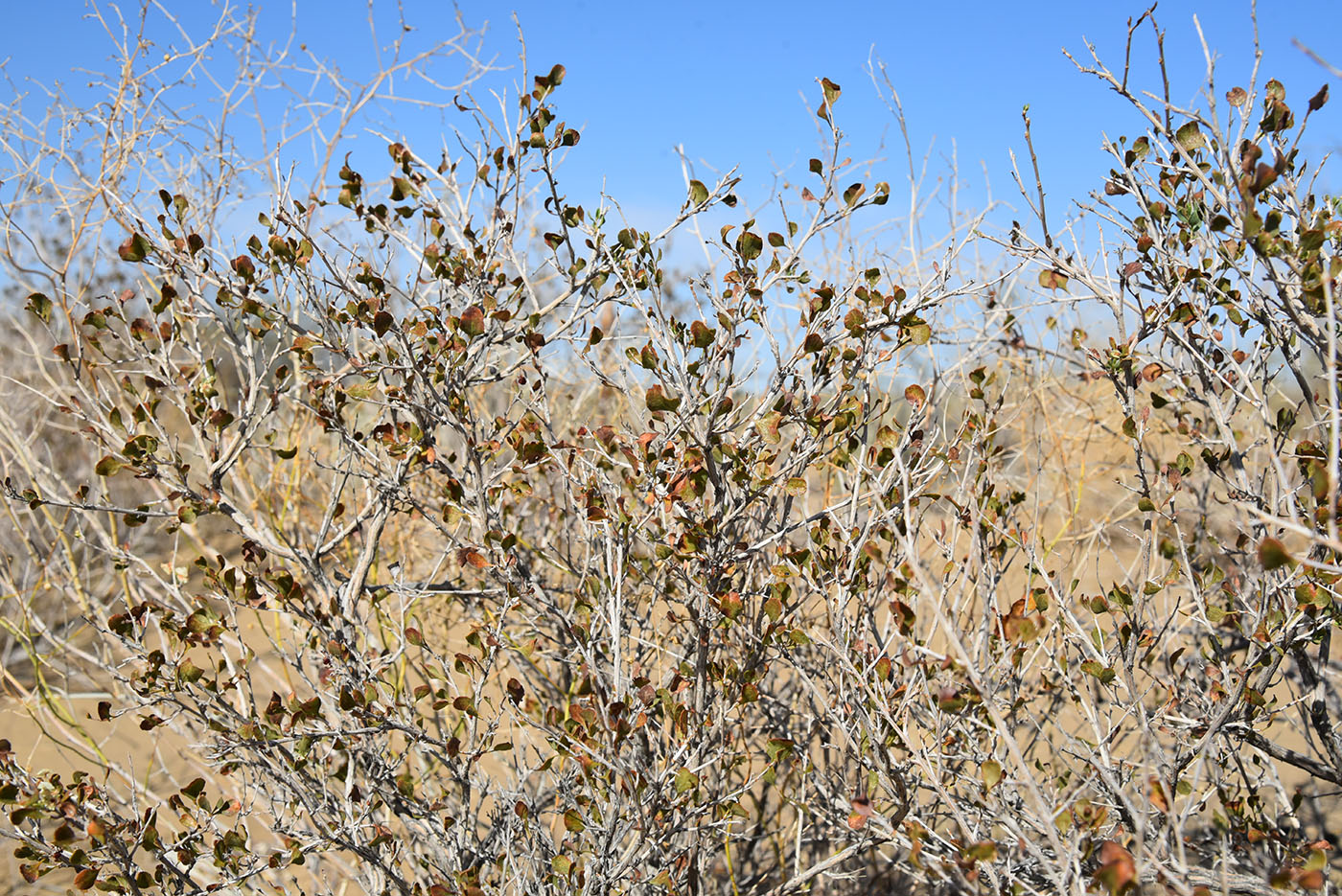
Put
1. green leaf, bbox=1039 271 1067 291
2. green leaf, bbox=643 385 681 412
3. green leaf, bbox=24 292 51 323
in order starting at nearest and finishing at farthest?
green leaf, bbox=643 385 681 412
green leaf, bbox=24 292 51 323
green leaf, bbox=1039 271 1067 291

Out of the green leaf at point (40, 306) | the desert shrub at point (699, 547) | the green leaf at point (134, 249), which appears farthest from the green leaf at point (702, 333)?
the green leaf at point (40, 306)

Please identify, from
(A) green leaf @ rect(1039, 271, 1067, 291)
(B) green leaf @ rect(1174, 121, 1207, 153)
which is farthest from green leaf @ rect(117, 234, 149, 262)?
(B) green leaf @ rect(1174, 121, 1207, 153)

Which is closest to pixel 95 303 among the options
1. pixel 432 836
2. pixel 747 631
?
pixel 432 836

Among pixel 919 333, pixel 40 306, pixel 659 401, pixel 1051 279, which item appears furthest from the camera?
pixel 1051 279

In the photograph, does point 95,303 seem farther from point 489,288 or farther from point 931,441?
point 931,441

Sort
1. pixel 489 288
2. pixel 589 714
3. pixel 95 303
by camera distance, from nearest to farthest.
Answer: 1. pixel 589 714
2. pixel 489 288
3. pixel 95 303

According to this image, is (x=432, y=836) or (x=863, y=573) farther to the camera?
(x=432, y=836)

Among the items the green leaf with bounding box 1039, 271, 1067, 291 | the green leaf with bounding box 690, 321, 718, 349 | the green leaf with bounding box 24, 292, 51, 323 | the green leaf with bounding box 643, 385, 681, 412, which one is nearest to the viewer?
the green leaf with bounding box 643, 385, 681, 412

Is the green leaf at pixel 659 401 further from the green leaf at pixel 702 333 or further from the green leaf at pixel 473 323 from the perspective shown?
the green leaf at pixel 473 323

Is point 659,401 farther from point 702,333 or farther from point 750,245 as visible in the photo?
point 750,245

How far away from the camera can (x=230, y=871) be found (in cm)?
198

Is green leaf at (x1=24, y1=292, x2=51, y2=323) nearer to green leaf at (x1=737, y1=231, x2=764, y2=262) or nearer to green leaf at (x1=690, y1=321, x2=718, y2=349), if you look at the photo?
green leaf at (x1=690, y1=321, x2=718, y2=349)

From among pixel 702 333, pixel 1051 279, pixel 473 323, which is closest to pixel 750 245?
pixel 702 333

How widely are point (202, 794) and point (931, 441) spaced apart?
6.22ft
